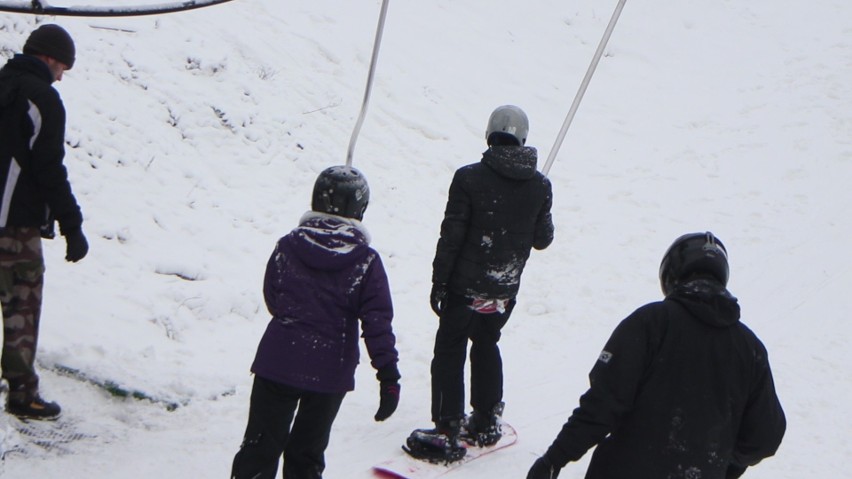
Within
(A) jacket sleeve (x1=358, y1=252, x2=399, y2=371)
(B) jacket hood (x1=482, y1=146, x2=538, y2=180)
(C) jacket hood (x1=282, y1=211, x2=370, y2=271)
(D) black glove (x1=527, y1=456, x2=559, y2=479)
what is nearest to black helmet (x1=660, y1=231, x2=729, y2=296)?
(D) black glove (x1=527, y1=456, x2=559, y2=479)

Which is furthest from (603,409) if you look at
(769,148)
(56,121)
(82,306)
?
(769,148)

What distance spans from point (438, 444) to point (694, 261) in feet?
7.79

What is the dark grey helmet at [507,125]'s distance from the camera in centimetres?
512

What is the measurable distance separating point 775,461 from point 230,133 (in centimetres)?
588

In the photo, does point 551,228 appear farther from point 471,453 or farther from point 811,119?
point 811,119

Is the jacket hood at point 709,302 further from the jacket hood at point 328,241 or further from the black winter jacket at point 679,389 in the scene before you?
the jacket hood at point 328,241

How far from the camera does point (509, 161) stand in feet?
16.7

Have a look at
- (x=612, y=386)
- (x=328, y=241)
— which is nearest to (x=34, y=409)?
(x=328, y=241)

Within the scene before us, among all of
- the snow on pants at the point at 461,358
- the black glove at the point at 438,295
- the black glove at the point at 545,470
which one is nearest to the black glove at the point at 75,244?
the black glove at the point at 438,295

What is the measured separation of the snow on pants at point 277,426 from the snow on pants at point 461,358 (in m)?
1.20

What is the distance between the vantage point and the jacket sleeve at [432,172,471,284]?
5.10 meters

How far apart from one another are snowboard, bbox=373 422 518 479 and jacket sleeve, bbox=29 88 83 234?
2.11 meters

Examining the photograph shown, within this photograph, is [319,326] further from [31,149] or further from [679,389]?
[31,149]

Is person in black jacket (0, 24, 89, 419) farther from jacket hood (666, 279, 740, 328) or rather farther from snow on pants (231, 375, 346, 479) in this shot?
jacket hood (666, 279, 740, 328)
